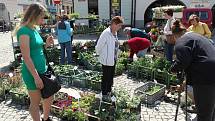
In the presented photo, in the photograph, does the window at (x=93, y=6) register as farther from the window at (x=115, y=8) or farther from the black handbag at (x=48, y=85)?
the black handbag at (x=48, y=85)

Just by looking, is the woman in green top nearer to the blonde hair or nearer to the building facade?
the blonde hair

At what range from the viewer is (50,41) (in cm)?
460

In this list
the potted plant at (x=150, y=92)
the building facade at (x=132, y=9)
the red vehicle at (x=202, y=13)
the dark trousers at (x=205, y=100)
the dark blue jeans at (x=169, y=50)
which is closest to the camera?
the dark trousers at (x=205, y=100)

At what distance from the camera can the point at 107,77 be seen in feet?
19.4

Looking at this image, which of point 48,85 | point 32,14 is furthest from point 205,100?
point 32,14

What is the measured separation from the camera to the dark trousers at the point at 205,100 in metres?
3.79

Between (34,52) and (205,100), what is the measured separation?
2.39 m

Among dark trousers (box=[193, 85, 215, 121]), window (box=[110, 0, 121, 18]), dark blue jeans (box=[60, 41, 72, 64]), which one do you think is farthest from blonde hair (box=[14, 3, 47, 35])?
window (box=[110, 0, 121, 18])

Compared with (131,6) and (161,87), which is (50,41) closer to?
(161,87)

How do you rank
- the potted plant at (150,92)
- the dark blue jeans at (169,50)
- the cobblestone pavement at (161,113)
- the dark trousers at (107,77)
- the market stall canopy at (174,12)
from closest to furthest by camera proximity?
the cobblestone pavement at (161,113), the dark trousers at (107,77), the potted plant at (150,92), the dark blue jeans at (169,50), the market stall canopy at (174,12)

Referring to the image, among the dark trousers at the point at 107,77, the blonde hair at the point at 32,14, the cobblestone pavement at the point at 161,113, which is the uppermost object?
the blonde hair at the point at 32,14

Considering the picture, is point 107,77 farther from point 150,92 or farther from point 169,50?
point 169,50

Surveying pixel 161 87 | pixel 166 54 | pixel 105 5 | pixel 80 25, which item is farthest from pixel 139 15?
pixel 161 87

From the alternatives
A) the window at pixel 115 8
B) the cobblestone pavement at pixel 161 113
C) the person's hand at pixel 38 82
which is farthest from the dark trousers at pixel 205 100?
the window at pixel 115 8
